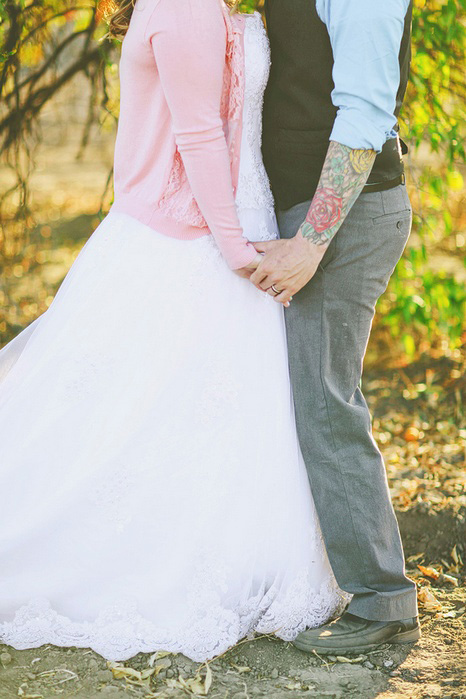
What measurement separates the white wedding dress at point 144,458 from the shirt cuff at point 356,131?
344 millimetres

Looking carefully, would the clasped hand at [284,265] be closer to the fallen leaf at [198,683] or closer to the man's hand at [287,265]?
the man's hand at [287,265]

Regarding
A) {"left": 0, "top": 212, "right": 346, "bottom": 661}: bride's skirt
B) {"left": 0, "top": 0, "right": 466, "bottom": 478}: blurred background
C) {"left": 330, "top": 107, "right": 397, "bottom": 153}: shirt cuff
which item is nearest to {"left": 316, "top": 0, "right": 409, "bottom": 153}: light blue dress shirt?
{"left": 330, "top": 107, "right": 397, "bottom": 153}: shirt cuff

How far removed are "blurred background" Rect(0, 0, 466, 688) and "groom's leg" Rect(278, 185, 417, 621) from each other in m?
0.36

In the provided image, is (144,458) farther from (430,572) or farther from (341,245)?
(430,572)

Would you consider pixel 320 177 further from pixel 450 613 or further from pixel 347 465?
pixel 450 613

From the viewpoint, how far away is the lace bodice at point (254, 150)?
2312 mm

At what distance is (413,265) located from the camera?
3975 mm

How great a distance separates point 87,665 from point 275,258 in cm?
121

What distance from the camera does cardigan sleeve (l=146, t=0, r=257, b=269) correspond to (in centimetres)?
213

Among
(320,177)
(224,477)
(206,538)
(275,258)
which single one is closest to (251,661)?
(206,538)

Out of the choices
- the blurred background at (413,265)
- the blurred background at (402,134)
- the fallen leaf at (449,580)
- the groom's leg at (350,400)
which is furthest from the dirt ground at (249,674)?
Answer: the blurred background at (402,134)

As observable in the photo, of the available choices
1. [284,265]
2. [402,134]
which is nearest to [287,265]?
[284,265]

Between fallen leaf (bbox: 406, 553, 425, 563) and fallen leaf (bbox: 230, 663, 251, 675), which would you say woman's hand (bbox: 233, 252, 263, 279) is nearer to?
fallen leaf (bbox: 230, 663, 251, 675)

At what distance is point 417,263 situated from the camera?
401cm
